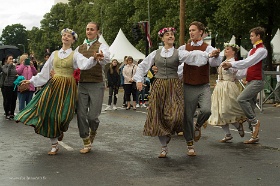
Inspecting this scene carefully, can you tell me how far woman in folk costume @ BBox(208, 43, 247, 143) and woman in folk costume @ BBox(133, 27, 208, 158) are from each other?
226 centimetres

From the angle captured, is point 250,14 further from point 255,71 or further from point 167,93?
point 167,93

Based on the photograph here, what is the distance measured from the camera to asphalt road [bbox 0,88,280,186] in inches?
301

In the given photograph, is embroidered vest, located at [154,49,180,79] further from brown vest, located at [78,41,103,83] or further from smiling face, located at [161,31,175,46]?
brown vest, located at [78,41,103,83]

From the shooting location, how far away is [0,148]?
424 inches

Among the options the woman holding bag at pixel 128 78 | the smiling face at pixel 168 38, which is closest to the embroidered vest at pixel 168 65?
the smiling face at pixel 168 38

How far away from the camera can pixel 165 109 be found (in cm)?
955

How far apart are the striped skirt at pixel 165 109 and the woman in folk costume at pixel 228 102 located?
7.42 feet

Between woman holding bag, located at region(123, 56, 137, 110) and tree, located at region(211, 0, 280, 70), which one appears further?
tree, located at region(211, 0, 280, 70)

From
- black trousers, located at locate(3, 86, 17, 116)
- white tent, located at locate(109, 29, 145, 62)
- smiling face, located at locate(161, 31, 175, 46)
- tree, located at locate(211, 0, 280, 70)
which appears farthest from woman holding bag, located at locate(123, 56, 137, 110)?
white tent, located at locate(109, 29, 145, 62)

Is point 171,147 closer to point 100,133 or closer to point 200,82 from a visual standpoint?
point 200,82

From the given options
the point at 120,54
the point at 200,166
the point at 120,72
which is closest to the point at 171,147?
the point at 200,166

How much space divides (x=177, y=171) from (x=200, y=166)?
52 cm

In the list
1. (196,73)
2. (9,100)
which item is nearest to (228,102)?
(196,73)

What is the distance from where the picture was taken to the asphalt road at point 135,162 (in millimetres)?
7656
